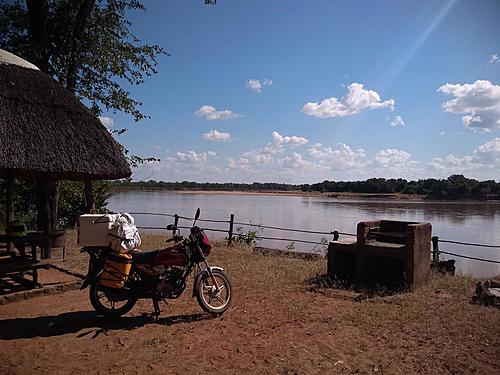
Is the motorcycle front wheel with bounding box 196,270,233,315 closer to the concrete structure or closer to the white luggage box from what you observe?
the white luggage box

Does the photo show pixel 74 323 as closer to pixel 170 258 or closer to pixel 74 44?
pixel 170 258

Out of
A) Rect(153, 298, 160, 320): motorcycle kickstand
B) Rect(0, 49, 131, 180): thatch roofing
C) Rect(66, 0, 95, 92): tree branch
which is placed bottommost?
Rect(153, 298, 160, 320): motorcycle kickstand

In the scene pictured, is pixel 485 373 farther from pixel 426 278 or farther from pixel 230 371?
pixel 426 278

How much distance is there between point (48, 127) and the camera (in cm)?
633

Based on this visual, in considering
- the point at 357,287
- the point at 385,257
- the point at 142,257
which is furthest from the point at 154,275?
the point at 385,257

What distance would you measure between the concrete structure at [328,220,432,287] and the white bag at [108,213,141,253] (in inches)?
155

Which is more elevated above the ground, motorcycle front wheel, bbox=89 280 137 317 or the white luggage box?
the white luggage box

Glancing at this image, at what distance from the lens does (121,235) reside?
4.73m

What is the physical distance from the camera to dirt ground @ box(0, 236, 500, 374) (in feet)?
12.1

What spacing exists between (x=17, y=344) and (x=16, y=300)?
163 cm

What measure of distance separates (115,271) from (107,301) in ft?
1.62

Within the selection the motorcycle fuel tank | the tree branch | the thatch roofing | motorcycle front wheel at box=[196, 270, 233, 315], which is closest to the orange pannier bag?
the motorcycle fuel tank

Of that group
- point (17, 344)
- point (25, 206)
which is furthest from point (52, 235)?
point (25, 206)

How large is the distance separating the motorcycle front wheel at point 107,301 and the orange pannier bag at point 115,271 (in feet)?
0.38
